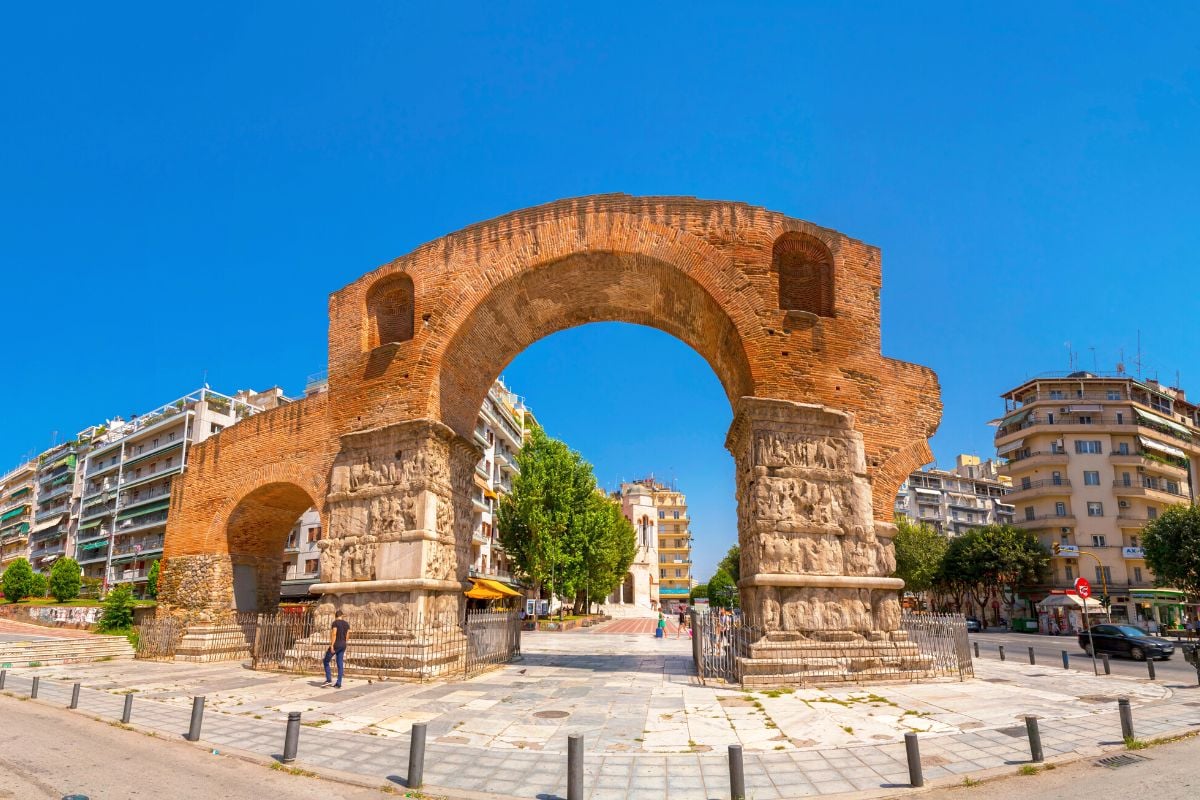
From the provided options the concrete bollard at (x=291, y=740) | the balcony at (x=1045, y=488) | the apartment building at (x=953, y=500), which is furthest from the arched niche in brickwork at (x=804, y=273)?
the apartment building at (x=953, y=500)

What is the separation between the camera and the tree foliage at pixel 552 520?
122 feet

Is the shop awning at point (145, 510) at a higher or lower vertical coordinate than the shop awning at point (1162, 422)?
lower

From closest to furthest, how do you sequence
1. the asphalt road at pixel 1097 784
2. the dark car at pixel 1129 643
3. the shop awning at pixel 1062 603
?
1. the asphalt road at pixel 1097 784
2. the dark car at pixel 1129 643
3. the shop awning at pixel 1062 603

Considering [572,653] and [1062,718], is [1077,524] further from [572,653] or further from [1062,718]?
[1062,718]

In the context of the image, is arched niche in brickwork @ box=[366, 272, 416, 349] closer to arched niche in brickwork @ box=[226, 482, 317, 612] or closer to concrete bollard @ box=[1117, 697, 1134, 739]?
arched niche in brickwork @ box=[226, 482, 317, 612]

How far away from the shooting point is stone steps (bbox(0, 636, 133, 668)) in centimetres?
1712

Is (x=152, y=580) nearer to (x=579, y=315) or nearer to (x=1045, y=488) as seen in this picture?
(x=579, y=315)

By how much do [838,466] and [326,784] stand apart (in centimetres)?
1016

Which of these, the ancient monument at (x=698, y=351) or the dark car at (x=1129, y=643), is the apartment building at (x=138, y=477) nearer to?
the ancient monument at (x=698, y=351)

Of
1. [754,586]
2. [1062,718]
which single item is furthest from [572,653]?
[1062,718]

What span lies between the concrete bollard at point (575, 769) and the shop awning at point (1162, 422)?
53.6m

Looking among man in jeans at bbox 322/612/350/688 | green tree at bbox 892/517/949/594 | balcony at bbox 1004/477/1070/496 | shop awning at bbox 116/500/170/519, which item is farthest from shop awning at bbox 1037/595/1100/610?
shop awning at bbox 116/500/170/519

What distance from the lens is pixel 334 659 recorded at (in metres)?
14.3

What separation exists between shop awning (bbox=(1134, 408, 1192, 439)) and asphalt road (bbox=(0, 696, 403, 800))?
55.0 meters
